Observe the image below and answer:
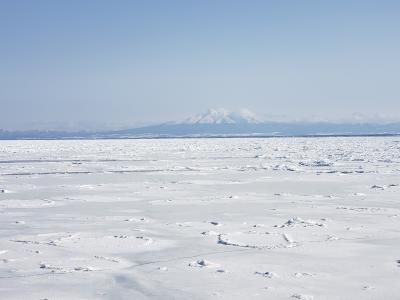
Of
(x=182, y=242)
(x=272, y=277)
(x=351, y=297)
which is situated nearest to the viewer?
(x=351, y=297)

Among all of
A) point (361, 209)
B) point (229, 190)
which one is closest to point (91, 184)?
point (229, 190)

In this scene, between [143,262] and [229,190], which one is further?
[229,190]

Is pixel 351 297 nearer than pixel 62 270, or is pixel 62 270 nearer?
pixel 351 297

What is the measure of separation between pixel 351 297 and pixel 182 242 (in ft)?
8.89

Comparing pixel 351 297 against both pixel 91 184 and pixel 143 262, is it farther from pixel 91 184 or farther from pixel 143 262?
pixel 91 184

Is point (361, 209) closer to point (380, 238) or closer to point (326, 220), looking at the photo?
point (326, 220)

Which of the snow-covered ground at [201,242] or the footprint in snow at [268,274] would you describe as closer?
the snow-covered ground at [201,242]

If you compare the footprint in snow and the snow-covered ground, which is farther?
the footprint in snow

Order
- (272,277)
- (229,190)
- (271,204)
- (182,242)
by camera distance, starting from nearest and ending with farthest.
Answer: (272,277) → (182,242) → (271,204) → (229,190)

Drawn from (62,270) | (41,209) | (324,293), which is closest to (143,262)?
(62,270)

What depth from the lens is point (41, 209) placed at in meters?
9.83

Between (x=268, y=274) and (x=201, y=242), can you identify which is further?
(x=201, y=242)

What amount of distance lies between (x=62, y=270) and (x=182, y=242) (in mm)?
1786

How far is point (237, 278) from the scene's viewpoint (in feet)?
16.5
